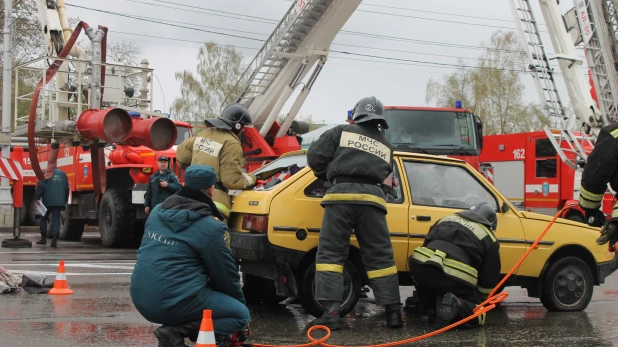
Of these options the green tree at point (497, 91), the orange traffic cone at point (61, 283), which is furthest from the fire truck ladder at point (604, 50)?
the green tree at point (497, 91)

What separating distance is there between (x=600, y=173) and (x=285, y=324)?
2.77m

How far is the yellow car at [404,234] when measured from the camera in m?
6.73

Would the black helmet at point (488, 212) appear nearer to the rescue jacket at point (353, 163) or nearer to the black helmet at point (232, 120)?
the rescue jacket at point (353, 163)

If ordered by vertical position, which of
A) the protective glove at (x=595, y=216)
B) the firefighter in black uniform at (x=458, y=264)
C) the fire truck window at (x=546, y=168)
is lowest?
the firefighter in black uniform at (x=458, y=264)

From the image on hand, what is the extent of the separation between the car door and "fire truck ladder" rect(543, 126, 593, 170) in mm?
9874

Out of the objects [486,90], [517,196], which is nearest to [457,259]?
[517,196]

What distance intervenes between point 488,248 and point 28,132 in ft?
32.7

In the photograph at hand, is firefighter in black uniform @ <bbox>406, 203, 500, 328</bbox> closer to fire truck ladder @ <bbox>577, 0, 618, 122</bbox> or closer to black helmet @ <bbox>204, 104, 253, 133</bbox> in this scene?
black helmet @ <bbox>204, 104, 253, 133</bbox>

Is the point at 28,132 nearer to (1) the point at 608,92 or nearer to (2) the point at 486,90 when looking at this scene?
(1) the point at 608,92

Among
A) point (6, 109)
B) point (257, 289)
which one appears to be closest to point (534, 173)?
point (6, 109)

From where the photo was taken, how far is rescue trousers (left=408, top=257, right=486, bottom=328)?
6.56 m

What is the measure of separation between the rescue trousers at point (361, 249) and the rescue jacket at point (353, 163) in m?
0.09

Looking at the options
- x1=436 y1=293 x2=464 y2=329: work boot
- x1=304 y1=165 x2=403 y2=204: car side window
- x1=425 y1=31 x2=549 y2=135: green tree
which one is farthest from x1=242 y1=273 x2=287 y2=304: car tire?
x1=425 y1=31 x2=549 y2=135: green tree

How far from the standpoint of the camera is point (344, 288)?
6.68 meters
